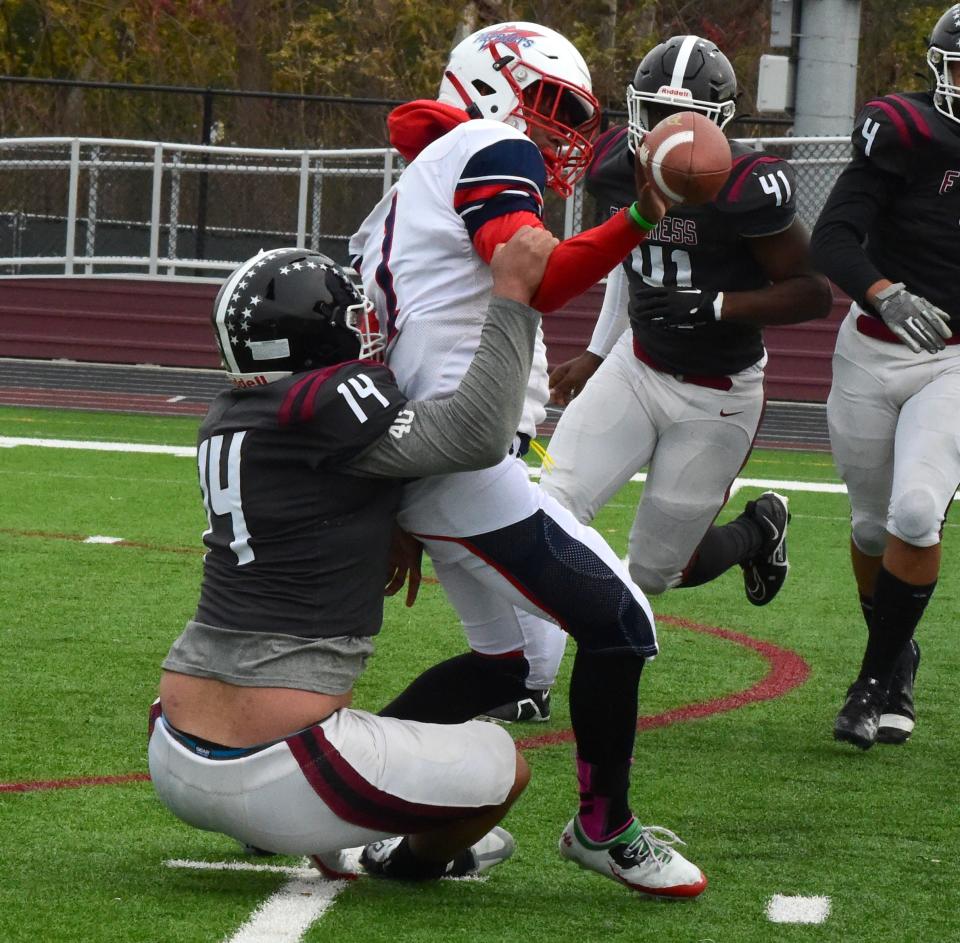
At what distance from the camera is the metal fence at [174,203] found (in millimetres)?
15727

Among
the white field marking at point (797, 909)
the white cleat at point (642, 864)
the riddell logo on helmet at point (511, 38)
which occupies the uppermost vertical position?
the riddell logo on helmet at point (511, 38)

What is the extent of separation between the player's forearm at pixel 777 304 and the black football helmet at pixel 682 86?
1.53ft

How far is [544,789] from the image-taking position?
4.13 m

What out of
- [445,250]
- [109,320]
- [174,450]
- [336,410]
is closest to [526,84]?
[445,250]

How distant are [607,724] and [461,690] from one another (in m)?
0.44

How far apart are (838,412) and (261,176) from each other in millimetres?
11743

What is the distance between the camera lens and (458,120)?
3.63 m

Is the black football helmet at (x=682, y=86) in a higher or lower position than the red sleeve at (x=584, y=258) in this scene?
higher

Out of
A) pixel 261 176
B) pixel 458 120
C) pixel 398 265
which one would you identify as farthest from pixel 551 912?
pixel 261 176

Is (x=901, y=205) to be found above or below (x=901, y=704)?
above

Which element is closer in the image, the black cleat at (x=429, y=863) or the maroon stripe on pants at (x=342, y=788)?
the maroon stripe on pants at (x=342, y=788)

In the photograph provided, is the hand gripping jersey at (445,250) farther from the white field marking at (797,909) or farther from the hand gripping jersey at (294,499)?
the white field marking at (797,909)

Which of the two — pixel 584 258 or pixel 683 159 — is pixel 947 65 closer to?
pixel 683 159

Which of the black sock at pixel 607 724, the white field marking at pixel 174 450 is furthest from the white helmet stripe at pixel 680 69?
the white field marking at pixel 174 450
